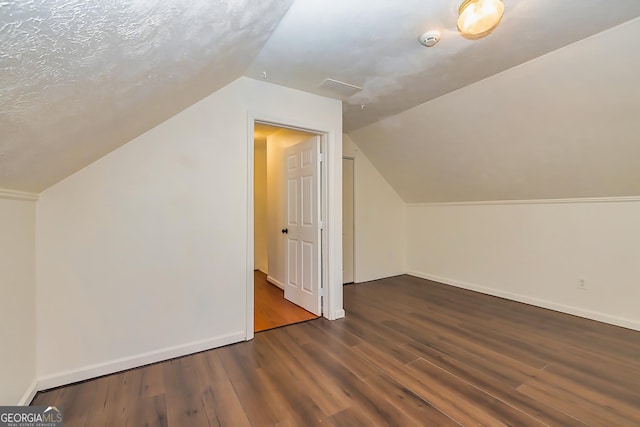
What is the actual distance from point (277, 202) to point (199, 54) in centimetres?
266

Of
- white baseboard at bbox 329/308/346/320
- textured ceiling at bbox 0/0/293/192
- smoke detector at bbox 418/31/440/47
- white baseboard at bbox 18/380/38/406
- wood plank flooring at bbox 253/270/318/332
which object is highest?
smoke detector at bbox 418/31/440/47

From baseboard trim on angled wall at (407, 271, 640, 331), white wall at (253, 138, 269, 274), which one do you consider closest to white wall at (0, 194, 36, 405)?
white wall at (253, 138, 269, 274)

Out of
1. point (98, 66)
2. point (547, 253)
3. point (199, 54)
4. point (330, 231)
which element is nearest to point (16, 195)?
point (98, 66)

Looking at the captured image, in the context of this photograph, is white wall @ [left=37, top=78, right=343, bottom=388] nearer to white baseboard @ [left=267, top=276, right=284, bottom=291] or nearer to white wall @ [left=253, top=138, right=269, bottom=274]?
white baseboard @ [left=267, top=276, right=284, bottom=291]

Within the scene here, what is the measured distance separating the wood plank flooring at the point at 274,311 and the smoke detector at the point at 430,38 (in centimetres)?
274

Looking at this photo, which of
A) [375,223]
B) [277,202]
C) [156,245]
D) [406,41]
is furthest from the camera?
[375,223]

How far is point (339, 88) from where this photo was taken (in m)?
2.76

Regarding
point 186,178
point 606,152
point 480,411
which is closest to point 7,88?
point 186,178

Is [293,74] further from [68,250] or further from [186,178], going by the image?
[68,250]

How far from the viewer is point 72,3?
617 millimetres

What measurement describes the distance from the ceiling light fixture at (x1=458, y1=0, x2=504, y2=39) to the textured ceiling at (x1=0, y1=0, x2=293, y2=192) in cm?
103

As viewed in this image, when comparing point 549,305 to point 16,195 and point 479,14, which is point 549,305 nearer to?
point 479,14

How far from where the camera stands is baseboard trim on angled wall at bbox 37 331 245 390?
6.07 feet

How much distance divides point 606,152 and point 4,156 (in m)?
4.17
